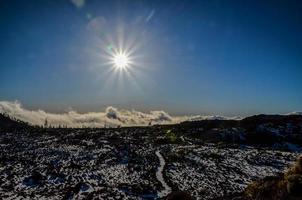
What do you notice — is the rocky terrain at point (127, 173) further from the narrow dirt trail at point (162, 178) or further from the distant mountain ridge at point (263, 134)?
the distant mountain ridge at point (263, 134)

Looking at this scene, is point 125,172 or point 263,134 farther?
point 263,134

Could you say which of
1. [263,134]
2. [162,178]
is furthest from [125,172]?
[263,134]

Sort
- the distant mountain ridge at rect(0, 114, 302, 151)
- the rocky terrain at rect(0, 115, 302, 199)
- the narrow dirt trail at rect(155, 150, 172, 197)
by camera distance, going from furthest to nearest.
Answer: the distant mountain ridge at rect(0, 114, 302, 151), the rocky terrain at rect(0, 115, 302, 199), the narrow dirt trail at rect(155, 150, 172, 197)

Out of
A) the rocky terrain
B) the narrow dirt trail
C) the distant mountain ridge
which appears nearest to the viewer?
the narrow dirt trail

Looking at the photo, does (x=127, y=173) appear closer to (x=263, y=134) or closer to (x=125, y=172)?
(x=125, y=172)

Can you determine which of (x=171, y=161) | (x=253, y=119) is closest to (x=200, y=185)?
(x=171, y=161)

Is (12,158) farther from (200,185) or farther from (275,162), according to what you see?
(275,162)

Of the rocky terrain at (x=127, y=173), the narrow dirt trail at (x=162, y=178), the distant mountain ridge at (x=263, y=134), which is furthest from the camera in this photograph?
the distant mountain ridge at (x=263, y=134)

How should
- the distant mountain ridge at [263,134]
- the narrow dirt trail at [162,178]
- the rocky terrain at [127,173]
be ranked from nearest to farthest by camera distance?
the narrow dirt trail at [162,178]
the rocky terrain at [127,173]
the distant mountain ridge at [263,134]

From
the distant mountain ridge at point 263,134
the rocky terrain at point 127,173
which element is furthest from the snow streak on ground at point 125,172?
the distant mountain ridge at point 263,134

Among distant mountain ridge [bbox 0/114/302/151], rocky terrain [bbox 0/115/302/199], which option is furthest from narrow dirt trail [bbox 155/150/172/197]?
distant mountain ridge [bbox 0/114/302/151]

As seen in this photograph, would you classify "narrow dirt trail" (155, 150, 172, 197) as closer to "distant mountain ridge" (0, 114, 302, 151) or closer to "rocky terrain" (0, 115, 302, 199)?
"rocky terrain" (0, 115, 302, 199)
